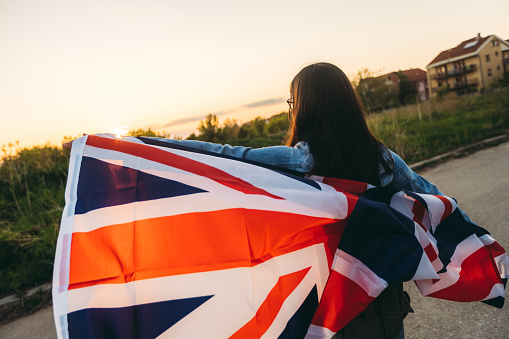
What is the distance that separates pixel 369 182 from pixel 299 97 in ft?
1.85

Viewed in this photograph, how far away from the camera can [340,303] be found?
4.99 feet

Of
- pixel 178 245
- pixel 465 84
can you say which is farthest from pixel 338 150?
pixel 465 84

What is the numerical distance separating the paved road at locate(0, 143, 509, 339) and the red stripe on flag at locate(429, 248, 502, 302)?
1.00 m

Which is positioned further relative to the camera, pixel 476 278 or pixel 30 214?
pixel 30 214

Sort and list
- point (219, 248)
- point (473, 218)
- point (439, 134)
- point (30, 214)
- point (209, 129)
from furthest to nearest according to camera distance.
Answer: point (209, 129), point (439, 134), point (30, 214), point (473, 218), point (219, 248)

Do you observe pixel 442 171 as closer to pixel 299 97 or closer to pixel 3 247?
pixel 299 97

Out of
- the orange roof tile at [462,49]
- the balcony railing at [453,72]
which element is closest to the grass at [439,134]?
the balcony railing at [453,72]

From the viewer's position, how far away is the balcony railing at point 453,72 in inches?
2338

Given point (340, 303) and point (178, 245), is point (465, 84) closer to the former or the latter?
point (340, 303)

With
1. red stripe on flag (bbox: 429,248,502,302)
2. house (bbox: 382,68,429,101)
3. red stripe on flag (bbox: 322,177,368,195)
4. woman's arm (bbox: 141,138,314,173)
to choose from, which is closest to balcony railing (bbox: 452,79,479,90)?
house (bbox: 382,68,429,101)

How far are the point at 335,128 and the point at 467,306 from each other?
2.30 metres

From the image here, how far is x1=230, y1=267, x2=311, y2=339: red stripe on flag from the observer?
1.42 m

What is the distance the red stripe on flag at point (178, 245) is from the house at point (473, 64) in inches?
2483

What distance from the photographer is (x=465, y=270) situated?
1.81m
